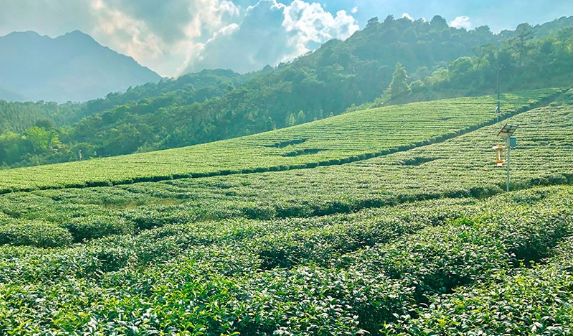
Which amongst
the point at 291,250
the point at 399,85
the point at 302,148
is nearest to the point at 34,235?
the point at 291,250

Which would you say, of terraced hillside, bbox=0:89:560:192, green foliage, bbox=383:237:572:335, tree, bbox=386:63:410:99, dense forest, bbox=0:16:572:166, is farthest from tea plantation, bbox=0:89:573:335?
tree, bbox=386:63:410:99

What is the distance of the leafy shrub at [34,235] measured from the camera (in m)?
18.1

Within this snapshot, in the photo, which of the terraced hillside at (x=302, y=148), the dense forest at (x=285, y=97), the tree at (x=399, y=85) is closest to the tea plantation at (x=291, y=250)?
the terraced hillside at (x=302, y=148)

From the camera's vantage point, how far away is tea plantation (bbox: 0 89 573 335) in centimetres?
671

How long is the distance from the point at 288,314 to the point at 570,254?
8.02m

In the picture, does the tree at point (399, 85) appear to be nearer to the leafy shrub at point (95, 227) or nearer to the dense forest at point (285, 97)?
the dense forest at point (285, 97)

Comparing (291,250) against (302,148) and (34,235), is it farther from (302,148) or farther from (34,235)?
(302,148)

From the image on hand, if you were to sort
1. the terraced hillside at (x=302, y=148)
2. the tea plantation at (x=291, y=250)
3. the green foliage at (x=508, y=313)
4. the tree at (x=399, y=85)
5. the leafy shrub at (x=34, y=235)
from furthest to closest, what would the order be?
1. the tree at (x=399, y=85)
2. the terraced hillside at (x=302, y=148)
3. the leafy shrub at (x=34, y=235)
4. the tea plantation at (x=291, y=250)
5. the green foliage at (x=508, y=313)

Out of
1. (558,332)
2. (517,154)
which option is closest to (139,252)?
(558,332)

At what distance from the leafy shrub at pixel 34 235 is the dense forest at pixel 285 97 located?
83.4 m

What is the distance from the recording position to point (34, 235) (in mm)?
18359

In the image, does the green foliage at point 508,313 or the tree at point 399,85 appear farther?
the tree at point 399,85

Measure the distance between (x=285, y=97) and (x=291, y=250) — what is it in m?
118

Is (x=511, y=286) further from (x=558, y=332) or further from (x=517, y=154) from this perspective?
(x=517, y=154)
